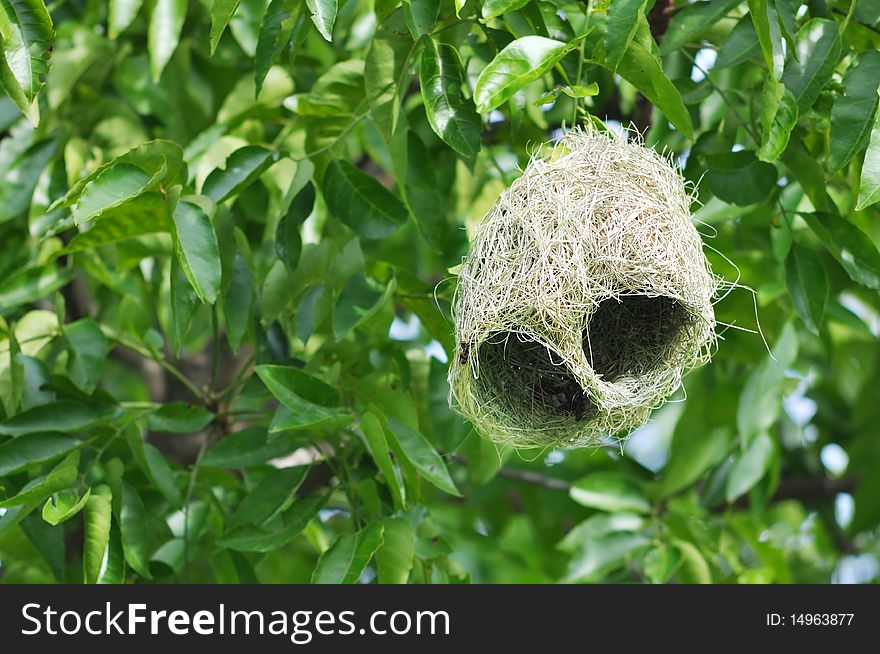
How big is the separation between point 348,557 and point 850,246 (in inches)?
34.9

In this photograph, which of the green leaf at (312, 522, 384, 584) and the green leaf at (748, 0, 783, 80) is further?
the green leaf at (312, 522, 384, 584)

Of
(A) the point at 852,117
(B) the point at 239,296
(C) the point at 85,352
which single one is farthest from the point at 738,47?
(C) the point at 85,352

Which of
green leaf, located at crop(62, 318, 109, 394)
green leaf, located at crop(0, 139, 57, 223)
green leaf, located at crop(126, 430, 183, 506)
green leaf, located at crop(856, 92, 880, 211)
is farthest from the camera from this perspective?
green leaf, located at crop(0, 139, 57, 223)

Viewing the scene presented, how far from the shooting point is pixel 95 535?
1649 millimetres

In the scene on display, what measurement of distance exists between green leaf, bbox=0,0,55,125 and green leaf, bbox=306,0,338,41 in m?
0.34

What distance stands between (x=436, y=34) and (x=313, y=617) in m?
0.90

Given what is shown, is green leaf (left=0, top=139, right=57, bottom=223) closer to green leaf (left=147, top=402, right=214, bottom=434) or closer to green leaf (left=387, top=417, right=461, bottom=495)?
green leaf (left=147, top=402, right=214, bottom=434)

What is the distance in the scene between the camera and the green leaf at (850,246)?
5.66 ft

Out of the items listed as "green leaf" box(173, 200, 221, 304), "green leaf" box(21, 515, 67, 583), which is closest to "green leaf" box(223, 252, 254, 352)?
"green leaf" box(173, 200, 221, 304)

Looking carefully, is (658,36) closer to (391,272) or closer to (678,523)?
(391,272)

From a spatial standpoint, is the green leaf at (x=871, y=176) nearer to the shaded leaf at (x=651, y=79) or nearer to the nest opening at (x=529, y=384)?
the shaded leaf at (x=651, y=79)

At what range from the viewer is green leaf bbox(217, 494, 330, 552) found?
1762 mm

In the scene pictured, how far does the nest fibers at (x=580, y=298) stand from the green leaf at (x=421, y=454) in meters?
0.11

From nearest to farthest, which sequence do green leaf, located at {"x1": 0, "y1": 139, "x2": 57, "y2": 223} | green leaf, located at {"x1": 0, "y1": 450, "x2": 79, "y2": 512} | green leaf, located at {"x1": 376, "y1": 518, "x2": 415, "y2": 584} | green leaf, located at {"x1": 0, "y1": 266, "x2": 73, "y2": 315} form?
green leaf, located at {"x1": 0, "y1": 450, "x2": 79, "y2": 512}, green leaf, located at {"x1": 376, "y1": 518, "x2": 415, "y2": 584}, green leaf, located at {"x1": 0, "y1": 266, "x2": 73, "y2": 315}, green leaf, located at {"x1": 0, "y1": 139, "x2": 57, "y2": 223}
